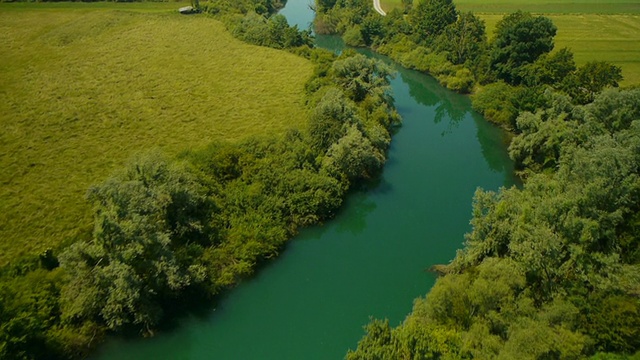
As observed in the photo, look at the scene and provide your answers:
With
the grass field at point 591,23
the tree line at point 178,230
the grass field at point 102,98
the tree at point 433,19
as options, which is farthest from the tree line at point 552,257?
the tree at point 433,19

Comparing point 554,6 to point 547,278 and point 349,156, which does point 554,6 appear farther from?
point 547,278

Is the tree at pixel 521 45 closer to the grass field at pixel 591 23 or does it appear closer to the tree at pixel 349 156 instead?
the grass field at pixel 591 23

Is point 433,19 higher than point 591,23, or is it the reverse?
point 591,23

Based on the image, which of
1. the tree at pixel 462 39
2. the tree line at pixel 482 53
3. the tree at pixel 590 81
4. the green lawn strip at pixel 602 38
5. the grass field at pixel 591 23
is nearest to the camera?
the tree at pixel 590 81

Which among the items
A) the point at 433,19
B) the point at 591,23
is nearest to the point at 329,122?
the point at 433,19

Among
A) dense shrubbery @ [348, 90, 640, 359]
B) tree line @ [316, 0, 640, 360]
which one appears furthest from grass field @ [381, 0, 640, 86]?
dense shrubbery @ [348, 90, 640, 359]

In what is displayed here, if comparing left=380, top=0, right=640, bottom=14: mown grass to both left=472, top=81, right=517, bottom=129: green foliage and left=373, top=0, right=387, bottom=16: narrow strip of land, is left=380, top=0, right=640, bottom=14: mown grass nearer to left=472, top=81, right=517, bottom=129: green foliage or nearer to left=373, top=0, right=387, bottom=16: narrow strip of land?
left=373, top=0, right=387, bottom=16: narrow strip of land
